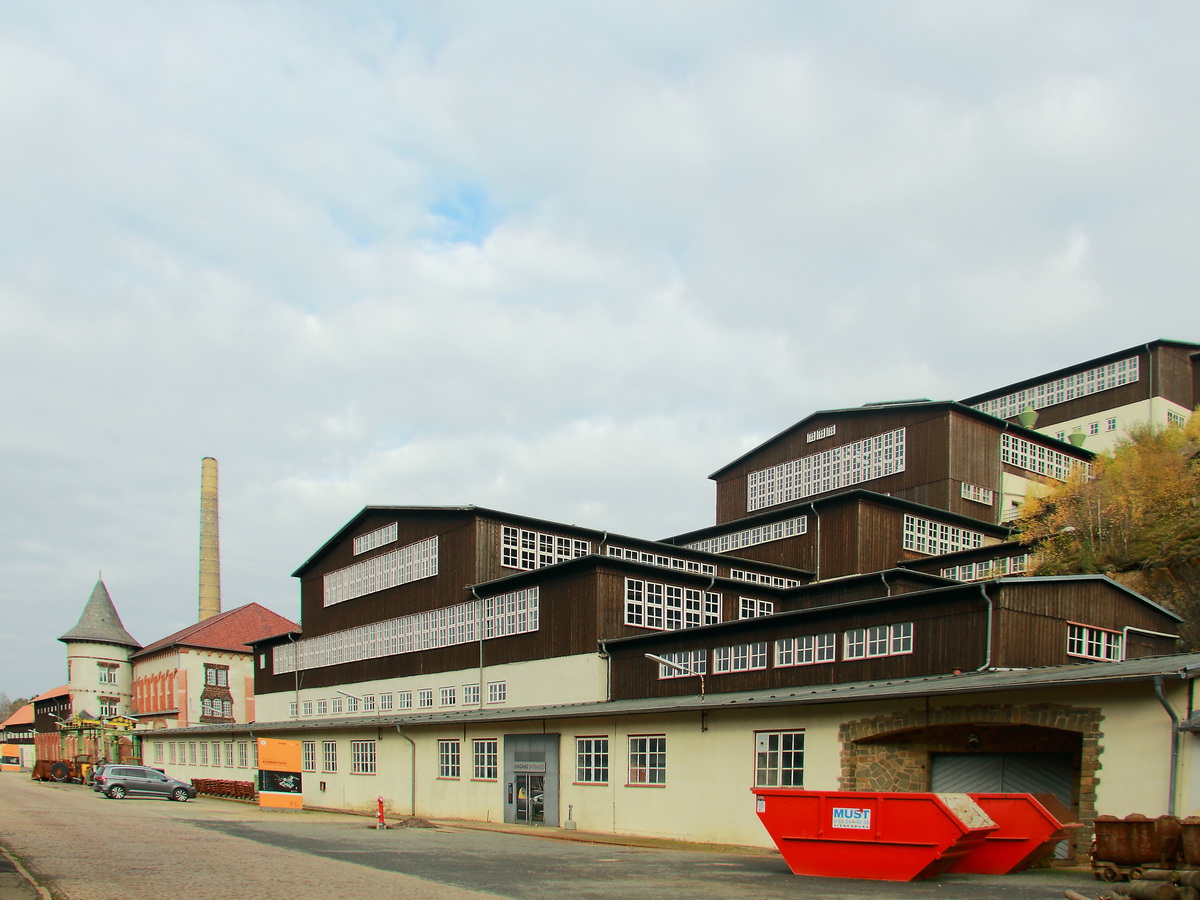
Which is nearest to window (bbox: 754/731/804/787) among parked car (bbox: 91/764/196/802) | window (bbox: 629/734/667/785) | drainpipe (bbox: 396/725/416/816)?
window (bbox: 629/734/667/785)

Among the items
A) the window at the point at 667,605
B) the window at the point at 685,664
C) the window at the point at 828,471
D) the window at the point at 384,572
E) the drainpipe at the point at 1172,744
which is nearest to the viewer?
the drainpipe at the point at 1172,744

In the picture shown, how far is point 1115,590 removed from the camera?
89.8ft

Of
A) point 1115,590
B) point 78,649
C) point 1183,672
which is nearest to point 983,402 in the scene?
point 1115,590

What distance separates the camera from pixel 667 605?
37.6m

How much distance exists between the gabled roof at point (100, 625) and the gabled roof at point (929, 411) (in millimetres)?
61016

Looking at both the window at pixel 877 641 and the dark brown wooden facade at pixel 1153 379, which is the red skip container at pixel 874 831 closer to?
the window at pixel 877 641

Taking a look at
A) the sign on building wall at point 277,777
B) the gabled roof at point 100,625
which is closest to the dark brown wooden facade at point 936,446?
the sign on building wall at point 277,777

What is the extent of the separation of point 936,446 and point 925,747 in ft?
83.3

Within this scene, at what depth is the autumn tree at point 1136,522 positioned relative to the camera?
38.0m

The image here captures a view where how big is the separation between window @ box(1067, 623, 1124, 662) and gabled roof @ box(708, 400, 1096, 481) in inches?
801

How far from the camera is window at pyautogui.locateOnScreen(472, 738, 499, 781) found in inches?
1399

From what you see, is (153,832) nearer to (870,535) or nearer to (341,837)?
(341,837)

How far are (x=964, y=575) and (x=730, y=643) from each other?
16702 millimetres

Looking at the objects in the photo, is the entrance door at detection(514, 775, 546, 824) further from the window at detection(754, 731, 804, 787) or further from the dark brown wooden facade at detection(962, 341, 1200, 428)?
the dark brown wooden facade at detection(962, 341, 1200, 428)
